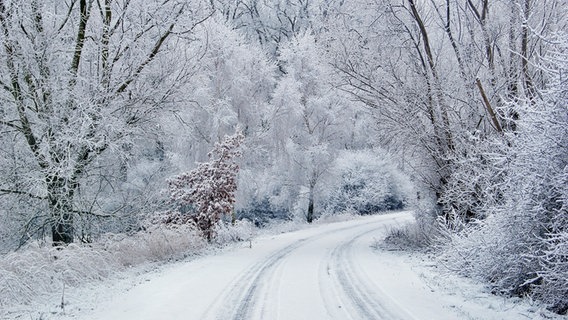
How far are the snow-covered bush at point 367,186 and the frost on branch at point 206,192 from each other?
54.5ft

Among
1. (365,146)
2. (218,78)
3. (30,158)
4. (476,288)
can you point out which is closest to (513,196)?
(476,288)

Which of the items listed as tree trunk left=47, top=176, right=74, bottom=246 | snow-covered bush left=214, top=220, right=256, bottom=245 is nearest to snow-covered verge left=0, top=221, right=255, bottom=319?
tree trunk left=47, top=176, right=74, bottom=246

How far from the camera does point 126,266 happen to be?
1145cm

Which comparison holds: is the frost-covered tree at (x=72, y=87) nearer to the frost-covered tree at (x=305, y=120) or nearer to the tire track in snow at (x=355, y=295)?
the tire track in snow at (x=355, y=295)

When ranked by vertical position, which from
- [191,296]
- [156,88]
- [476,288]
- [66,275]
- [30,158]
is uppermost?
[156,88]

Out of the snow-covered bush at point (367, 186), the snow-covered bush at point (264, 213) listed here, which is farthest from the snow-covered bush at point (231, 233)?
the snow-covered bush at point (367, 186)

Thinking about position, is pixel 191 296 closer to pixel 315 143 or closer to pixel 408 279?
pixel 408 279

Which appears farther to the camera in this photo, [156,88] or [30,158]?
[156,88]

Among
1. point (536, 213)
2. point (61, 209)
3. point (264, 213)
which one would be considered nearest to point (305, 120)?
point (264, 213)

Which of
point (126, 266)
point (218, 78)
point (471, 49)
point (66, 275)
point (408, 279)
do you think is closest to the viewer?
point (66, 275)

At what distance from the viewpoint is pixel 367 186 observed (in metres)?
35.4

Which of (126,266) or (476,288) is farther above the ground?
(126,266)

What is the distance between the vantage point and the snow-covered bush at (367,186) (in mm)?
34844

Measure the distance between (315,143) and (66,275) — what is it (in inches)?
873
